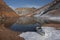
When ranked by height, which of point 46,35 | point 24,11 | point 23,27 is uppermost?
point 24,11

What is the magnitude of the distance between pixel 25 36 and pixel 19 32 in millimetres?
146

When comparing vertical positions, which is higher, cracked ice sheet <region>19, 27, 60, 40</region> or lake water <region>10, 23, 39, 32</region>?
lake water <region>10, 23, 39, 32</region>

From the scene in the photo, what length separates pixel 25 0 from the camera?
277 cm

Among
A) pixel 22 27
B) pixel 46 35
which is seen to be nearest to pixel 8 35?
pixel 22 27

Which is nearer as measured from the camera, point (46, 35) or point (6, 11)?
point (46, 35)

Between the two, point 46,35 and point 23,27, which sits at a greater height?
point 23,27

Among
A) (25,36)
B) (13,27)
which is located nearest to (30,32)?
(25,36)

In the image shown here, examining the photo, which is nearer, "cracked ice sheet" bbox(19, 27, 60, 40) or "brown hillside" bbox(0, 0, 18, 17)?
"cracked ice sheet" bbox(19, 27, 60, 40)

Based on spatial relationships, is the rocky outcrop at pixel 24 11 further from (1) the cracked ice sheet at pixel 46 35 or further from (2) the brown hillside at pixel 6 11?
(1) the cracked ice sheet at pixel 46 35

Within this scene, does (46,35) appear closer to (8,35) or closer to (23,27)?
(23,27)

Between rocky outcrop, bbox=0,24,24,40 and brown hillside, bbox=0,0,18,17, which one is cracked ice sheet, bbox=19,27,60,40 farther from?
brown hillside, bbox=0,0,18,17

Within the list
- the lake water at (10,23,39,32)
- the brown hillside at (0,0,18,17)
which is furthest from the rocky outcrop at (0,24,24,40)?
the brown hillside at (0,0,18,17)

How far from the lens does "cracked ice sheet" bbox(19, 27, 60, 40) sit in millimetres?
2639

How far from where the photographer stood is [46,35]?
2.67m
